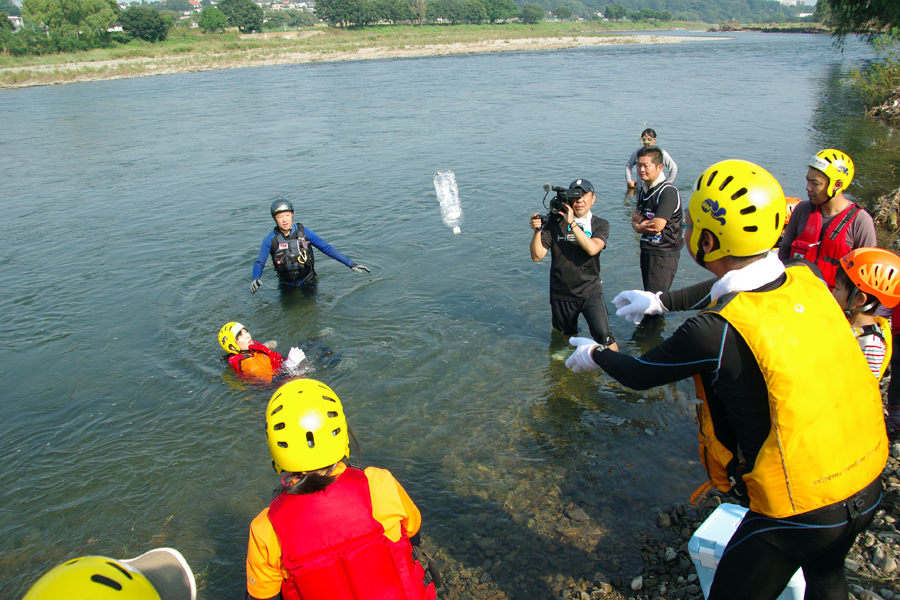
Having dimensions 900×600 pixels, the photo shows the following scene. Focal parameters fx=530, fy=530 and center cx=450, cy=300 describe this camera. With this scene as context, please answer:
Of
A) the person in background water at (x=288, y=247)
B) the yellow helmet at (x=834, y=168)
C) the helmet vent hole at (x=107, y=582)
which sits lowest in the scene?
the person in background water at (x=288, y=247)

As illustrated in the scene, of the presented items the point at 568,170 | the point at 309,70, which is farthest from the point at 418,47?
the point at 568,170

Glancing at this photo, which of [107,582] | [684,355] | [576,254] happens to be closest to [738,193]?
[684,355]

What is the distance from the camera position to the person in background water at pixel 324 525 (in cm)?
210

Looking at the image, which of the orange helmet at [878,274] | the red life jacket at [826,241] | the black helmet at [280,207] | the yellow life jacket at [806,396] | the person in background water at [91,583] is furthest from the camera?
the black helmet at [280,207]

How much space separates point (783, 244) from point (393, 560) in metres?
4.80

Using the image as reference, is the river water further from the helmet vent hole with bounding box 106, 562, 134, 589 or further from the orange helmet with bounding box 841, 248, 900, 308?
the helmet vent hole with bounding box 106, 562, 134, 589

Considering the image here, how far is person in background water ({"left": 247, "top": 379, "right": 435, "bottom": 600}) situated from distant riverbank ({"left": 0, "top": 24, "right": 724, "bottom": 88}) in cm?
5687

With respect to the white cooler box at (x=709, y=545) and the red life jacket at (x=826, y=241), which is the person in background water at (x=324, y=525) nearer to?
the white cooler box at (x=709, y=545)

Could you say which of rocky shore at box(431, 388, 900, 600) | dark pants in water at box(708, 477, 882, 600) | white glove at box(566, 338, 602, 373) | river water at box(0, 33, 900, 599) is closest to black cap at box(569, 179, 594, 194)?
river water at box(0, 33, 900, 599)

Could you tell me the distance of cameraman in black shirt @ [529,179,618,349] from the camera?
5.36 metres

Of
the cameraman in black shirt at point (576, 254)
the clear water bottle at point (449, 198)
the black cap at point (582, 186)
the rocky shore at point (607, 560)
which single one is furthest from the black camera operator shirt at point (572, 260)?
the clear water bottle at point (449, 198)

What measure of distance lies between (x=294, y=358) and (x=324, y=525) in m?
4.52

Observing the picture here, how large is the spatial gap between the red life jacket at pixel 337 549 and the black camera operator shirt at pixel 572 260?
154 inches

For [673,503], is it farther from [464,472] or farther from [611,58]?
[611,58]
